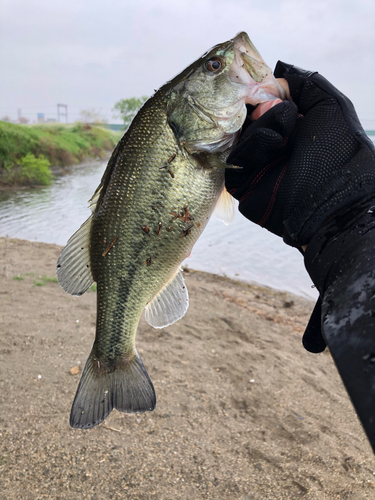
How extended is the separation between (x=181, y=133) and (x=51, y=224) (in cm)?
1181

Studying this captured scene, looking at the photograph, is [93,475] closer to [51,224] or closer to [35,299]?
[35,299]

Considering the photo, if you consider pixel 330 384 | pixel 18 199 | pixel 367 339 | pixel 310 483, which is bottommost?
pixel 18 199

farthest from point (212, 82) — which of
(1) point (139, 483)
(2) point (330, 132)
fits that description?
(1) point (139, 483)

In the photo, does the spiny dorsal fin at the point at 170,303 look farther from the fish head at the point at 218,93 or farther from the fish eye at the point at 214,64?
the fish eye at the point at 214,64

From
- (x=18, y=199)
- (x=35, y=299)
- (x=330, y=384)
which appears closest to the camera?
(x=330, y=384)

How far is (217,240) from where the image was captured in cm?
1205

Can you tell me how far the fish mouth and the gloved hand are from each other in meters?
0.09

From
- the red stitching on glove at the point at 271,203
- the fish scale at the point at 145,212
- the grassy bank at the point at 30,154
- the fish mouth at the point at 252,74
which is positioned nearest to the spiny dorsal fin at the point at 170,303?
the fish scale at the point at 145,212

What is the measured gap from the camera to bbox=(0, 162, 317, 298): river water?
9.66 metres

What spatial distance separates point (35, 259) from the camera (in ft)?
26.3

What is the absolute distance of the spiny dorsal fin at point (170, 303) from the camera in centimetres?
235

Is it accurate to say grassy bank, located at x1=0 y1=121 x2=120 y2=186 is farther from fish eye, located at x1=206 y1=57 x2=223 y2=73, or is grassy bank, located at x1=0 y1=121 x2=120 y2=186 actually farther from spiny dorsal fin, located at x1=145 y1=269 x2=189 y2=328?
fish eye, located at x1=206 y1=57 x2=223 y2=73

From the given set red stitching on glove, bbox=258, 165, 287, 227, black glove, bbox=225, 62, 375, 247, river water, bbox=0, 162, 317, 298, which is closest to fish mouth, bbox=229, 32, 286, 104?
black glove, bbox=225, 62, 375, 247

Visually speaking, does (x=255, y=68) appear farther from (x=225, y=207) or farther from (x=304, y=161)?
(x=225, y=207)
